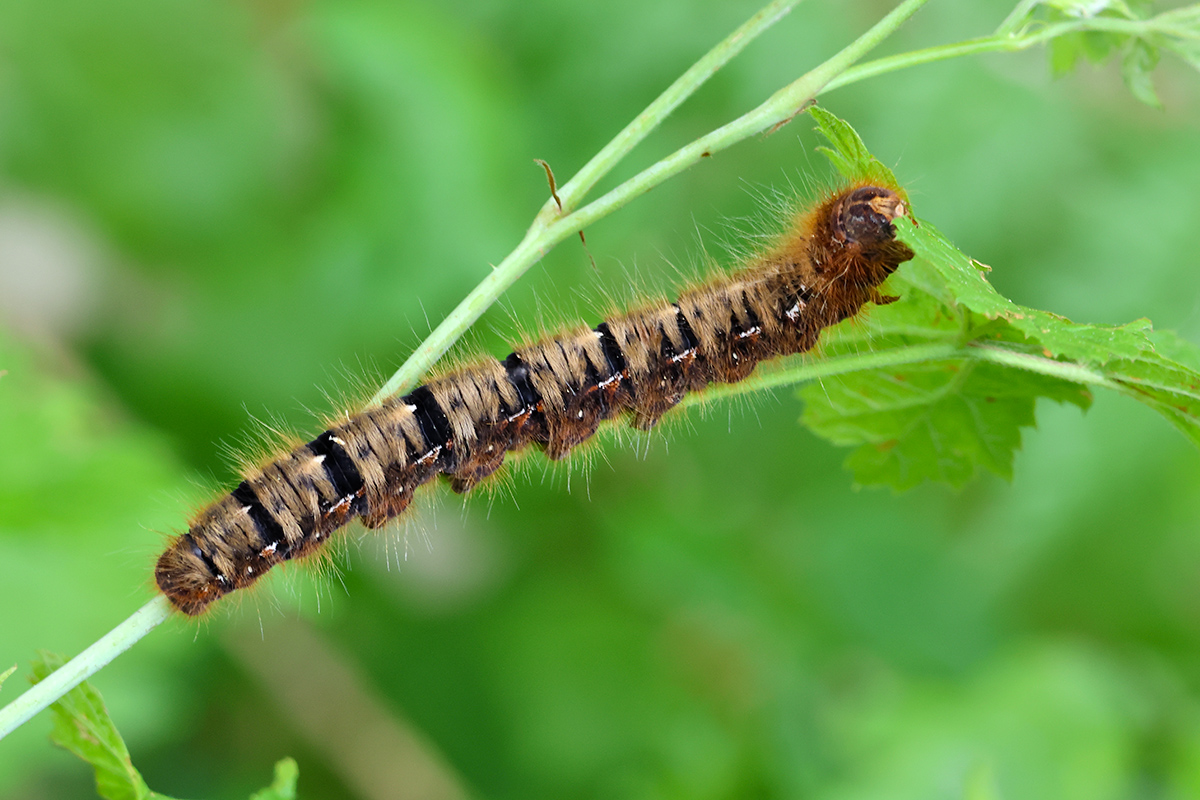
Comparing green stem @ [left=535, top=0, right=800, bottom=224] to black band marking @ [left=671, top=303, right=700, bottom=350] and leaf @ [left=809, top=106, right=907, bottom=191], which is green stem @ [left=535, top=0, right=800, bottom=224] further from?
black band marking @ [left=671, top=303, right=700, bottom=350]

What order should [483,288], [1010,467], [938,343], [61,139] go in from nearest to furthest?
1. [483,288]
2. [938,343]
3. [1010,467]
4. [61,139]

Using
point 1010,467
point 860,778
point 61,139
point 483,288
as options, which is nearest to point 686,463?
point 860,778

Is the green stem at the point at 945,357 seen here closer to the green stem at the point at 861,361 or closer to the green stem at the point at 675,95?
the green stem at the point at 861,361

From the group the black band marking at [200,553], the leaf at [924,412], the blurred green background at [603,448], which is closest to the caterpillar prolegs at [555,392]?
the black band marking at [200,553]

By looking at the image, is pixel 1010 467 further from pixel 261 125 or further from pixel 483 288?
pixel 261 125

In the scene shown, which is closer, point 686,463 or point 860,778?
point 860,778
